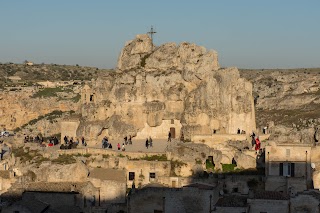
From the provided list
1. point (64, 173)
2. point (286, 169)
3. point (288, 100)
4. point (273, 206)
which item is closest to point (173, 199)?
point (273, 206)

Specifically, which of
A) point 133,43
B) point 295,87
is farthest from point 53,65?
point 133,43

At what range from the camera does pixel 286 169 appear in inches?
1677

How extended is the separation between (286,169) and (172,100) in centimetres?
1550

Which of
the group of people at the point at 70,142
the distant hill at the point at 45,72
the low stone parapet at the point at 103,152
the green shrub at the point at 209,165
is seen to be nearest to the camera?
the green shrub at the point at 209,165

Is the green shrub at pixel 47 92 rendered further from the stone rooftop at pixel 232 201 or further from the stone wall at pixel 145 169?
the stone rooftop at pixel 232 201

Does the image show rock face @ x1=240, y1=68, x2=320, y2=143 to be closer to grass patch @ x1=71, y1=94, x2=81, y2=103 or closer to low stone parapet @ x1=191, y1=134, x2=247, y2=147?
low stone parapet @ x1=191, y1=134, x2=247, y2=147

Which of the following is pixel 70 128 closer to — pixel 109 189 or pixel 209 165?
pixel 109 189

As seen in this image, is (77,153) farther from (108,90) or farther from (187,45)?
(187,45)

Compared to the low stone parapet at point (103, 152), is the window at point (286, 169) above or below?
below

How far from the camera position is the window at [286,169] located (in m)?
42.5

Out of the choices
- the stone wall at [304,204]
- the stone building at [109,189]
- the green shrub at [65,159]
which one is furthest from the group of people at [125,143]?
the stone wall at [304,204]

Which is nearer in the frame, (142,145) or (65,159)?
(65,159)

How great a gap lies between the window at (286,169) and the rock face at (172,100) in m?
11.4

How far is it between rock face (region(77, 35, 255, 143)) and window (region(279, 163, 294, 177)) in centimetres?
1137
